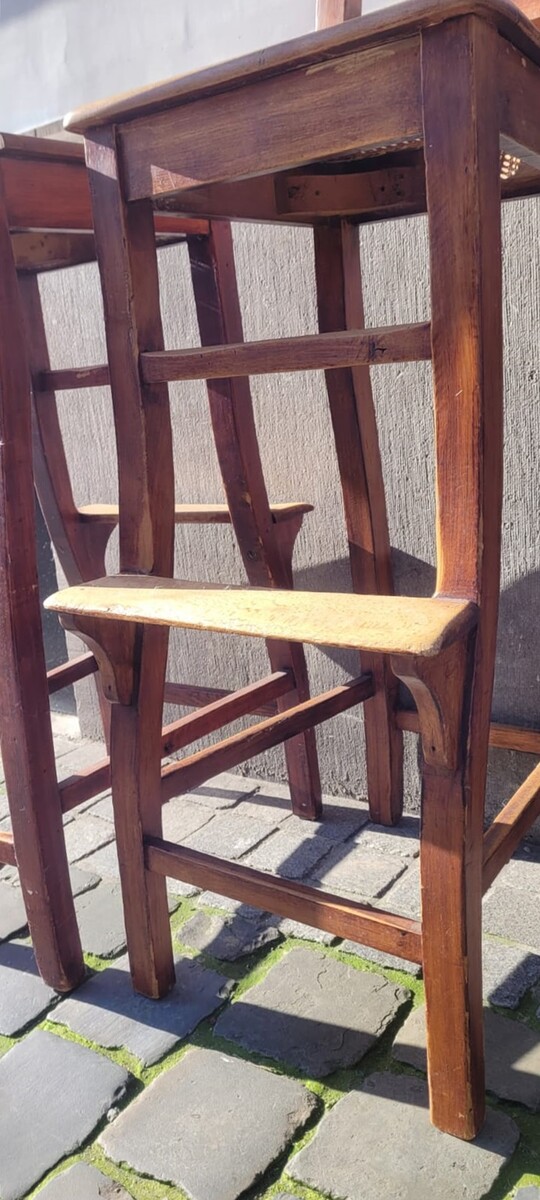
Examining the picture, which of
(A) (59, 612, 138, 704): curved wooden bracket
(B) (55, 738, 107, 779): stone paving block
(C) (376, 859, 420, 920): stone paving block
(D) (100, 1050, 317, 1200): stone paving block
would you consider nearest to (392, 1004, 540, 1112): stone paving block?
(D) (100, 1050, 317, 1200): stone paving block

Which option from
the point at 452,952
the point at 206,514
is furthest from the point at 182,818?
the point at 452,952

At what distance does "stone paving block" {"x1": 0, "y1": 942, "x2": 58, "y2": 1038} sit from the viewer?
1.58m

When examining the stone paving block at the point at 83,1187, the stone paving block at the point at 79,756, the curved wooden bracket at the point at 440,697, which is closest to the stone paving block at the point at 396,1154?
the stone paving block at the point at 83,1187

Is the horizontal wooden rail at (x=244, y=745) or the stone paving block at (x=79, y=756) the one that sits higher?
the horizontal wooden rail at (x=244, y=745)

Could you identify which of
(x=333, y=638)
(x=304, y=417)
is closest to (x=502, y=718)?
(x=304, y=417)

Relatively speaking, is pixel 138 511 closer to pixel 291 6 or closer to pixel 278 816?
pixel 278 816

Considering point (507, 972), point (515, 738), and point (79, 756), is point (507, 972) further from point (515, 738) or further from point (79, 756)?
point (79, 756)

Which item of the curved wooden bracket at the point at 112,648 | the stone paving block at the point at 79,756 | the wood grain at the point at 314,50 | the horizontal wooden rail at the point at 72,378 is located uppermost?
the wood grain at the point at 314,50

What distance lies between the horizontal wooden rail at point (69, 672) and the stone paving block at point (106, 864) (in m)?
0.39

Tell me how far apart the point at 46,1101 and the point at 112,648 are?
61 cm

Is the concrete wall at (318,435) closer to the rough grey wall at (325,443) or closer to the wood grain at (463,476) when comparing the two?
the rough grey wall at (325,443)

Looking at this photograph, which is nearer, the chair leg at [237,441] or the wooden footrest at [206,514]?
the chair leg at [237,441]

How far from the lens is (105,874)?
6.68ft

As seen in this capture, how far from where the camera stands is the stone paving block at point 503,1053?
1333 mm
